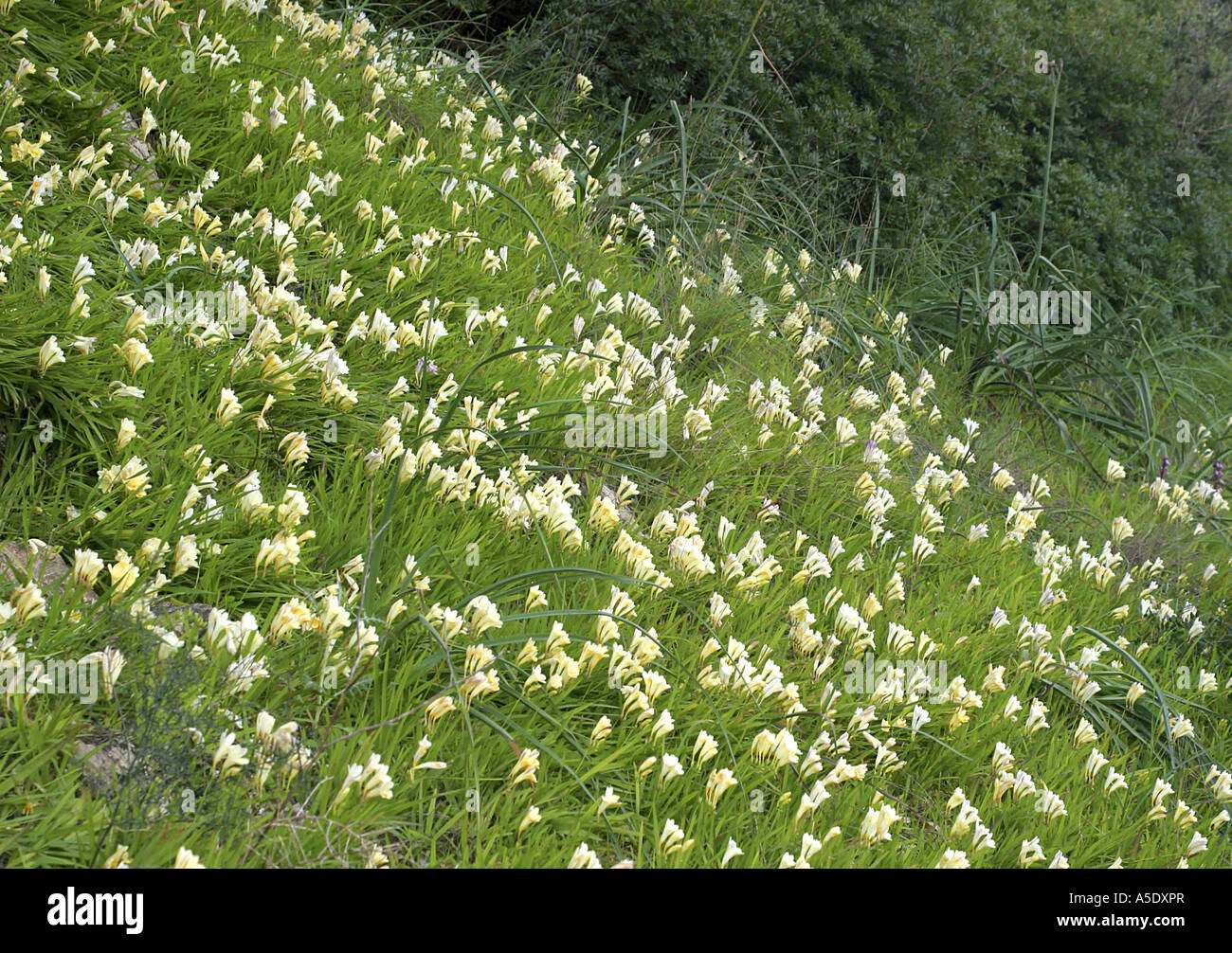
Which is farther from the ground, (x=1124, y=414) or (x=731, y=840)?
(x=1124, y=414)

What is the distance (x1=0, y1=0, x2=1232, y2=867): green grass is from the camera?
2730mm

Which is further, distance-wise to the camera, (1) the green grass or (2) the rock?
(1) the green grass

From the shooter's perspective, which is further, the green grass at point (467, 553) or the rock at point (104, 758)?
the green grass at point (467, 553)

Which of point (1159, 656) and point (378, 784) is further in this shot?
point (1159, 656)

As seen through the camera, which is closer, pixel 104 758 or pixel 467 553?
pixel 104 758

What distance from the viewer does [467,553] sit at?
3.53 meters

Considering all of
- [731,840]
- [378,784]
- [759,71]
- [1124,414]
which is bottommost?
[731,840]

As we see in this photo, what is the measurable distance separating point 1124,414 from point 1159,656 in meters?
3.71

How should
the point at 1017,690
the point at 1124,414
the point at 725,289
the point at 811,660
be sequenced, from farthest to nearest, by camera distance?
the point at 1124,414, the point at 725,289, the point at 1017,690, the point at 811,660

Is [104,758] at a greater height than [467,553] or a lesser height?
lesser

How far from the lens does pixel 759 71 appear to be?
25.8 feet

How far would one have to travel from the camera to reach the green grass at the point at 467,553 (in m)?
2.73

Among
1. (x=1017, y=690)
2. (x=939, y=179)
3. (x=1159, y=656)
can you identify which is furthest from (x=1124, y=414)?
(x=1017, y=690)

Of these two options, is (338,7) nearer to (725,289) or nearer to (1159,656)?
(725,289)
